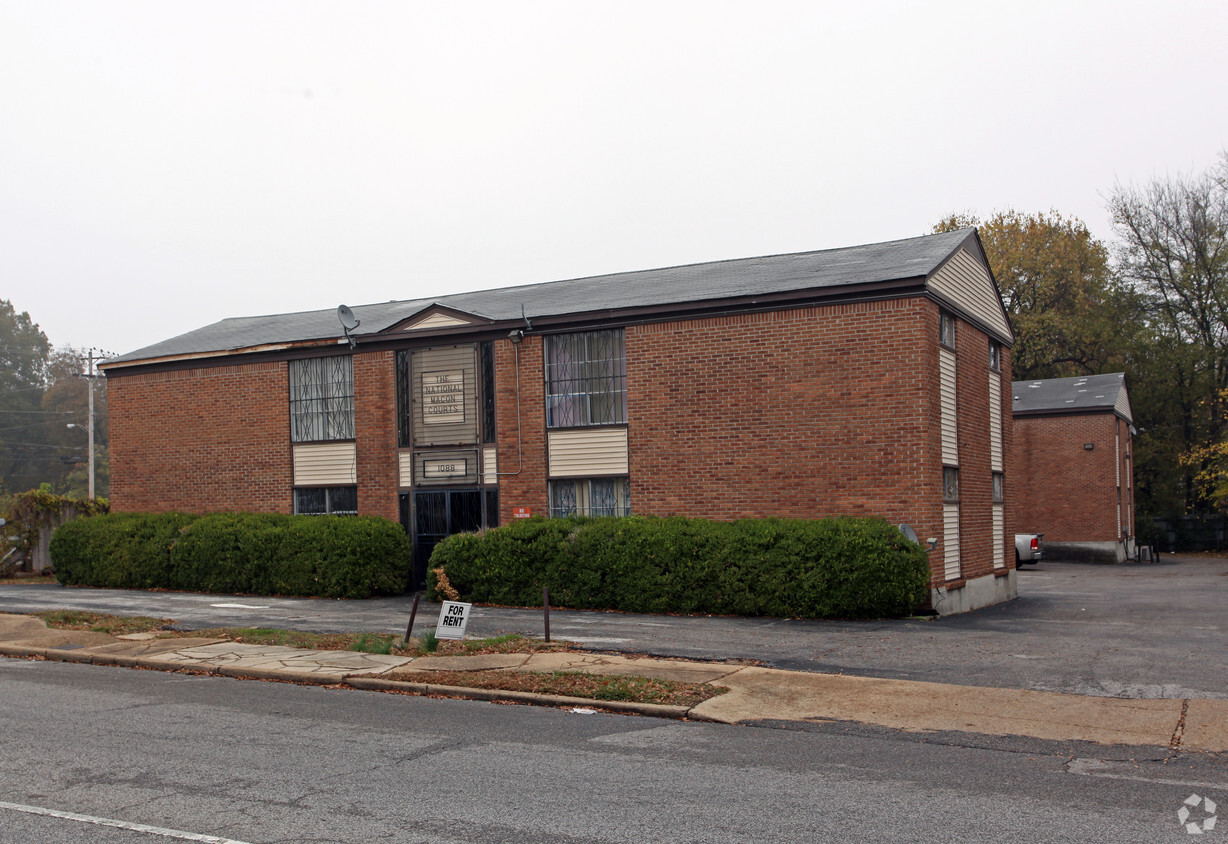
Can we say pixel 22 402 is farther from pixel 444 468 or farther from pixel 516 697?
pixel 516 697

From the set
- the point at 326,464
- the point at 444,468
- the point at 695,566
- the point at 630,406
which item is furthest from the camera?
the point at 326,464

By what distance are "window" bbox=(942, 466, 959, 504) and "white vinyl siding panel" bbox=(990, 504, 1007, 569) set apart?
342cm

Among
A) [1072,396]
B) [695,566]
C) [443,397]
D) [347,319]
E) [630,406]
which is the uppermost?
[347,319]

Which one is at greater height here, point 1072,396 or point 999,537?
point 1072,396

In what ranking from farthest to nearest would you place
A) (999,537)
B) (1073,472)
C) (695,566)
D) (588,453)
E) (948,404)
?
(1073,472) → (999,537) → (588,453) → (948,404) → (695,566)

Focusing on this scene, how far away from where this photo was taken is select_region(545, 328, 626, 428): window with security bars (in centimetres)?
2089

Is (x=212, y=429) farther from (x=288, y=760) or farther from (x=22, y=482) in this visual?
(x=22, y=482)

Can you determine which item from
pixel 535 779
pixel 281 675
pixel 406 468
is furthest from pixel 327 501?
pixel 535 779

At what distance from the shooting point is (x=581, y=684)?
11.2 metres

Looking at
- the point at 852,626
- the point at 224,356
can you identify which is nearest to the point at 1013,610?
the point at 852,626

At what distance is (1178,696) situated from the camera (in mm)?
10602

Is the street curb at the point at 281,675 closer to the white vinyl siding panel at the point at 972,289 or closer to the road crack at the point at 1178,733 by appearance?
the road crack at the point at 1178,733

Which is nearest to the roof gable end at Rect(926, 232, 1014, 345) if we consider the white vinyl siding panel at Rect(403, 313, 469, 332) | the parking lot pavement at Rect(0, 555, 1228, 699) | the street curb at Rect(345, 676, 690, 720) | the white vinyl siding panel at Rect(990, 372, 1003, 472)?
the white vinyl siding panel at Rect(990, 372, 1003, 472)

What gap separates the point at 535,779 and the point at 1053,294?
52153 millimetres
